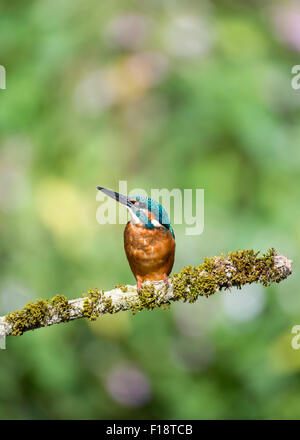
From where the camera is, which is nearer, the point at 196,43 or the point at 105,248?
the point at 105,248

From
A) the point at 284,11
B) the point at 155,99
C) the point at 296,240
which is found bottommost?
the point at 296,240

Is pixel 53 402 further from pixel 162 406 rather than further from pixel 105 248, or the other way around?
pixel 105 248

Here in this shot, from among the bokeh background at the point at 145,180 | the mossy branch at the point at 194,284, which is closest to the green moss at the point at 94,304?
the mossy branch at the point at 194,284

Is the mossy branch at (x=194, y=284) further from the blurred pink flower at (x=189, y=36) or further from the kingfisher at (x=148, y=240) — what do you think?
the blurred pink flower at (x=189, y=36)

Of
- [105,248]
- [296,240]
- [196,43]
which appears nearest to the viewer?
[296,240]

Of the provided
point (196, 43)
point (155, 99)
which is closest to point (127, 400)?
point (155, 99)

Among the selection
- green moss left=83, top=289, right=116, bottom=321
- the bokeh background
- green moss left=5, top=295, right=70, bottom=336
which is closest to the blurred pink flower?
the bokeh background
